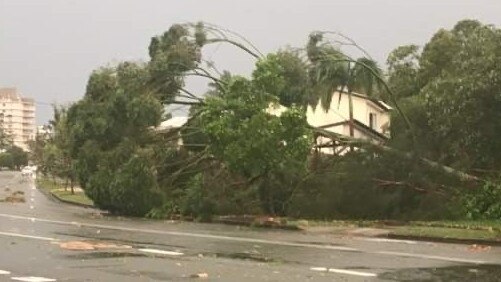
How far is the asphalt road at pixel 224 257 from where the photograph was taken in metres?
12.0

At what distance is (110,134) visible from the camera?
32.2 meters

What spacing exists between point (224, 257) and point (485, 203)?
1345cm

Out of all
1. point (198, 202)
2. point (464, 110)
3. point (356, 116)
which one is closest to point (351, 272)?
point (464, 110)

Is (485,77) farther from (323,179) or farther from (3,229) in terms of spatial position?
(3,229)

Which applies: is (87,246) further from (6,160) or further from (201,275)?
(6,160)

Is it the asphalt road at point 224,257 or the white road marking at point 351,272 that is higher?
the asphalt road at point 224,257

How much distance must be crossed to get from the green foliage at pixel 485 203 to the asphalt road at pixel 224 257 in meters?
A: 6.66

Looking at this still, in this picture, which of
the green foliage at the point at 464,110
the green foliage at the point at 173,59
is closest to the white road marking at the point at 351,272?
the green foliage at the point at 464,110

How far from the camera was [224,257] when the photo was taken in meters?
14.6

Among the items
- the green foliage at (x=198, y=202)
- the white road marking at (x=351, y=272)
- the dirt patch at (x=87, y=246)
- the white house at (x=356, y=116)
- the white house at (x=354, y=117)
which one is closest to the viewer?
the white road marking at (x=351, y=272)

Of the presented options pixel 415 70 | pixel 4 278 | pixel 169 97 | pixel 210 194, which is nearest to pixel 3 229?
pixel 210 194

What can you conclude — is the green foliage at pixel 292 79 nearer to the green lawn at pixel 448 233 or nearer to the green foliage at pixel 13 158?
the green lawn at pixel 448 233

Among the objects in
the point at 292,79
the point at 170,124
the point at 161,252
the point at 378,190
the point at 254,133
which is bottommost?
the point at 161,252

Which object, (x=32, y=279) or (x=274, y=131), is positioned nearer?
(x=32, y=279)
